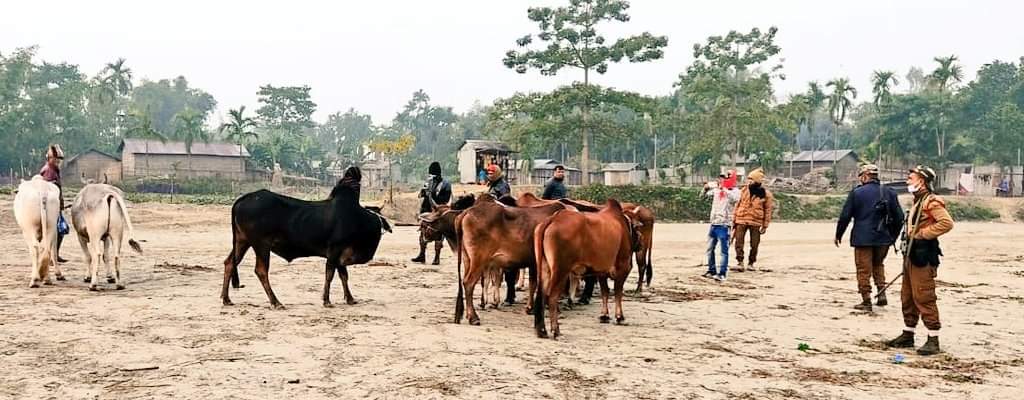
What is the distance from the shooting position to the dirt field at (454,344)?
5.94m

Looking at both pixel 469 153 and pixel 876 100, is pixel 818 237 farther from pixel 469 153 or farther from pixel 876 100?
pixel 876 100

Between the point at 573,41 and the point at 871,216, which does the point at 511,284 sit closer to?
the point at 871,216

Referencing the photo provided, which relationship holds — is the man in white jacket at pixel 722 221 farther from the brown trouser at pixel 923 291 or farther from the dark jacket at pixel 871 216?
the brown trouser at pixel 923 291

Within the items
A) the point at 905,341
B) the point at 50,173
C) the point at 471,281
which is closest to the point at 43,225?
the point at 50,173

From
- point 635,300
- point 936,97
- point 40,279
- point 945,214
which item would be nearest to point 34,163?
point 40,279

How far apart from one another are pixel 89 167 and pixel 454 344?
55940 mm

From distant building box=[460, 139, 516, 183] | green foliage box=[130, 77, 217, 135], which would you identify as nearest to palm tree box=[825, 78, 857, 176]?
distant building box=[460, 139, 516, 183]

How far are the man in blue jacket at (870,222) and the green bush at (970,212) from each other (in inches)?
1420

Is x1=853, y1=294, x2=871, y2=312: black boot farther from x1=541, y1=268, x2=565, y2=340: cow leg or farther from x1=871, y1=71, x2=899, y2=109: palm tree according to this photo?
x1=871, y1=71, x2=899, y2=109: palm tree

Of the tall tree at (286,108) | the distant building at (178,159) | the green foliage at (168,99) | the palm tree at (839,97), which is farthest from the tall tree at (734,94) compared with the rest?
the green foliage at (168,99)

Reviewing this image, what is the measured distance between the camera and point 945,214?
7.65 meters

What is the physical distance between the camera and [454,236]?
33.3ft

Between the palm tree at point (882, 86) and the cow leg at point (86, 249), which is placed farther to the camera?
the palm tree at point (882, 86)

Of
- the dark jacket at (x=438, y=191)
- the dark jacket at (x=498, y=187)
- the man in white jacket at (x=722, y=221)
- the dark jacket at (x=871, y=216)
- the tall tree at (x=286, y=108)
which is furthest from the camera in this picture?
the tall tree at (x=286, y=108)
